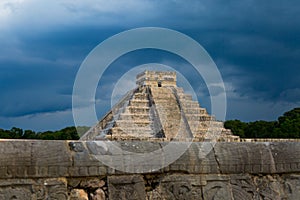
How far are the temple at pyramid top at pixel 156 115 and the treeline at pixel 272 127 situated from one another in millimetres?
7768

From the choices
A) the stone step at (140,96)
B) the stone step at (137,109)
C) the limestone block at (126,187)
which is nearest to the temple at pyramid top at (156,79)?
the stone step at (140,96)

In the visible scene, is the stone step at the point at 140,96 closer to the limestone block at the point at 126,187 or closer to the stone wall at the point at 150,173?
the stone wall at the point at 150,173

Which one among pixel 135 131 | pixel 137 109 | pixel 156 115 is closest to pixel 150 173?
→ pixel 135 131

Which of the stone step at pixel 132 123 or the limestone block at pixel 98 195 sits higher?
the stone step at pixel 132 123

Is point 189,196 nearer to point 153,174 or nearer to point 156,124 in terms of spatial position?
point 153,174

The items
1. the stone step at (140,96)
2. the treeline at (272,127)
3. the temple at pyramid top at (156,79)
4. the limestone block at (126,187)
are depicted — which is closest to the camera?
the limestone block at (126,187)

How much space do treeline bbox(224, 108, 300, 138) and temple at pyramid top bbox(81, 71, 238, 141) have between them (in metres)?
7.77

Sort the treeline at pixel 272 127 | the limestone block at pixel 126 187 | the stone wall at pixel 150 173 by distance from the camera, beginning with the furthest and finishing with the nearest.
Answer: the treeline at pixel 272 127 → the limestone block at pixel 126 187 → the stone wall at pixel 150 173

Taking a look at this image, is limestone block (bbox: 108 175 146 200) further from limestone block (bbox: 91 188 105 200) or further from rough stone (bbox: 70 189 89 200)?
rough stone (bbox: 70 189 89 200)

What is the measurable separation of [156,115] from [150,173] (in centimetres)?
3552

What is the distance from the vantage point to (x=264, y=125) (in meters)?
48.6

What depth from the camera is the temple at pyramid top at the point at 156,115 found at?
3559 cm

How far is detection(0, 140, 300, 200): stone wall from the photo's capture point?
386 cm

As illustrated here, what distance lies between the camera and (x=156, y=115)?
39.9 m
